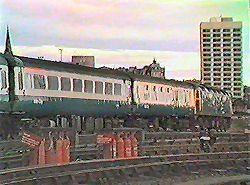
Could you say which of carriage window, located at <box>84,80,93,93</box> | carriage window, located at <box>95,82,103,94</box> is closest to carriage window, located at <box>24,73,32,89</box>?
carriage window, located at <box>84,80,93,93</box>

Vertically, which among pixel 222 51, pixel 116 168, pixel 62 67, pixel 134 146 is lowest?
pixel 116 168

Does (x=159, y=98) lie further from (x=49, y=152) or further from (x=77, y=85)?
(x=49, y=152)

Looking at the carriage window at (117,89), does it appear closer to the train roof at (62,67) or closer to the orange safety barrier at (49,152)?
the train roof at (62,67)

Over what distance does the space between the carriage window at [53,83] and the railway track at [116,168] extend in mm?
1243

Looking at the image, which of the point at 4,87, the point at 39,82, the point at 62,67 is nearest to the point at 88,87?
the point at 39,82

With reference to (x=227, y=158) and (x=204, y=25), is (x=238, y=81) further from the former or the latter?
(x=227, y=158)

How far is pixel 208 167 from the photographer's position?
4.21m

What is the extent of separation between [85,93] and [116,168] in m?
1.71

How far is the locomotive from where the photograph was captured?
4.04 metres

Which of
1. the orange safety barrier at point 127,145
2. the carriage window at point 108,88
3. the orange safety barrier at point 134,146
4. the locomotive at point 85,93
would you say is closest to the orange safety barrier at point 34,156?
the locomotive at point 85,93

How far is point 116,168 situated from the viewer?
3.68 metres

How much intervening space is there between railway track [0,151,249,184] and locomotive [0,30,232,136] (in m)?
0.39

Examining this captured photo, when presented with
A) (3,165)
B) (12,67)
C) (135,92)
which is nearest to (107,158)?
(3,165)

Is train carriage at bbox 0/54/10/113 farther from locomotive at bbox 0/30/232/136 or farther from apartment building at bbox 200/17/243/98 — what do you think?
apartment building at bbox 200/17/243/98
